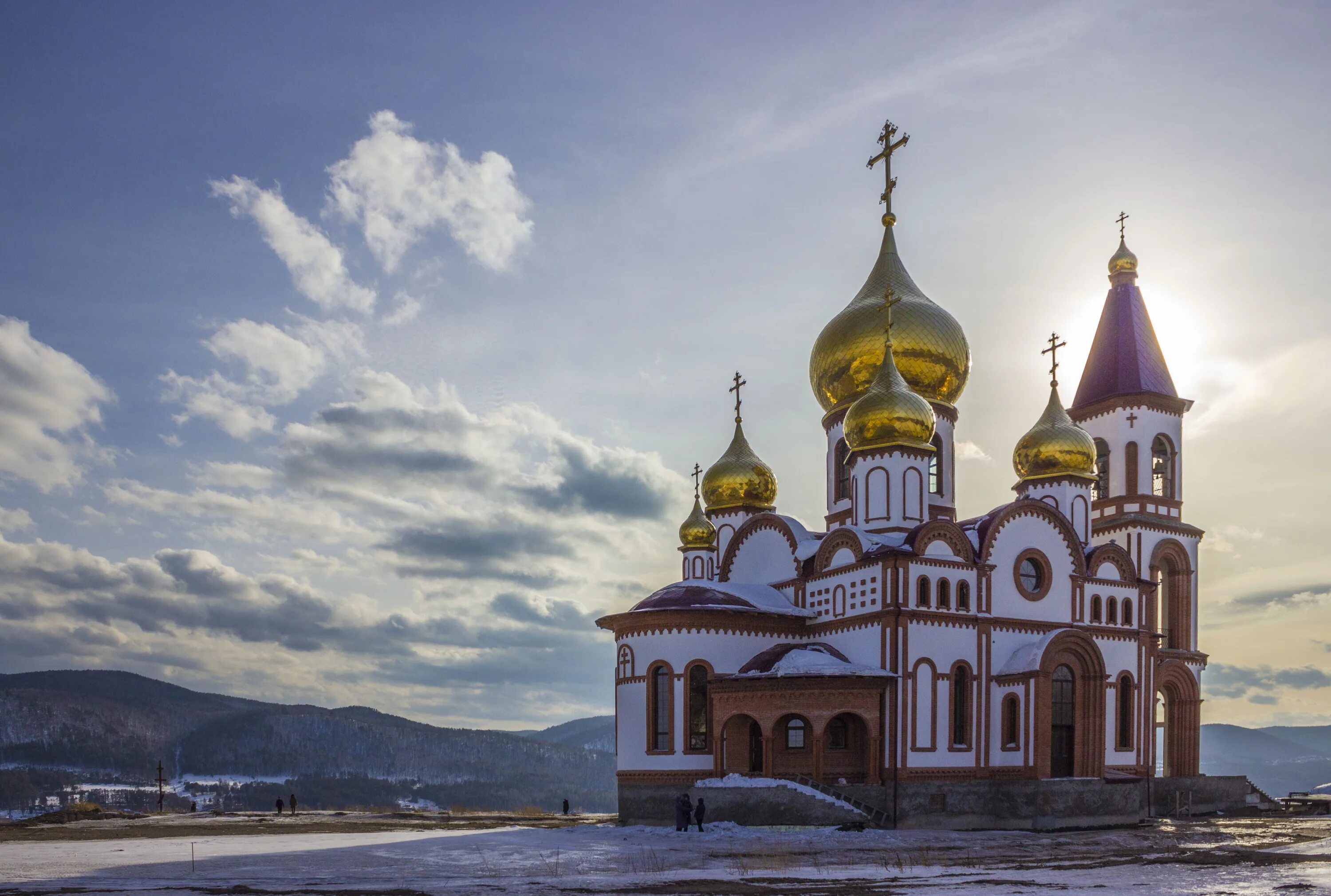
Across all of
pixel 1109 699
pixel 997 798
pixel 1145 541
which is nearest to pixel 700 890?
pixel 997 798

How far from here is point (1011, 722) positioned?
28734mm

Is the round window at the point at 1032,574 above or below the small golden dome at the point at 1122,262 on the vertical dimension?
below

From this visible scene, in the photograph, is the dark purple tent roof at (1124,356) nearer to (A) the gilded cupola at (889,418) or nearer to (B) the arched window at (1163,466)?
(B) the arched window at (1163,466)

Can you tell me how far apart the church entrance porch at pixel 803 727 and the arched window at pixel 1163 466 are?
49.9ft

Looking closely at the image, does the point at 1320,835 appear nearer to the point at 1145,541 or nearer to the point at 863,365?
the point at 1145,541

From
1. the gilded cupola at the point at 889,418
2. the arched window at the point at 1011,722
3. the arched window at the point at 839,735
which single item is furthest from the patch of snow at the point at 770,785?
the gilded cupola at the point at 889,418

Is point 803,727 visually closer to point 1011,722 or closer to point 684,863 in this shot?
point 1011,722

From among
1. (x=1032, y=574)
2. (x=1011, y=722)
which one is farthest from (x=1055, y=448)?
(x=1011, y=722)

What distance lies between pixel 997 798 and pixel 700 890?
15120mm

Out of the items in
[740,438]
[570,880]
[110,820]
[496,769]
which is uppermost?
[740,438]

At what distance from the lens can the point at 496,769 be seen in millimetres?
135625

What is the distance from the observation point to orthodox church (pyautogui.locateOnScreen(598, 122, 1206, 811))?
27.6 m

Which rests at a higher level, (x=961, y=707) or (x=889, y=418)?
(x=889, y=418)

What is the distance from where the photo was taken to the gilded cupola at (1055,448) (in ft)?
109
